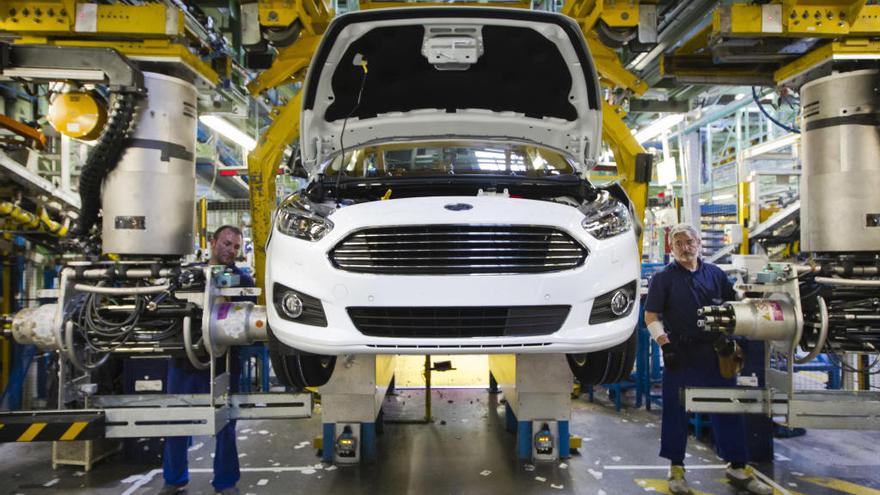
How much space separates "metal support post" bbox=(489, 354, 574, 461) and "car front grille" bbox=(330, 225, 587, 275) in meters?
1.51

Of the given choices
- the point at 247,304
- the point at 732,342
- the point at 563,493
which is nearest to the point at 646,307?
the point at 732,342

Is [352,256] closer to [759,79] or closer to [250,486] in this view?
[250,486]

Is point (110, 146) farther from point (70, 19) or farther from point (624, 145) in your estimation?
point (624, 145)

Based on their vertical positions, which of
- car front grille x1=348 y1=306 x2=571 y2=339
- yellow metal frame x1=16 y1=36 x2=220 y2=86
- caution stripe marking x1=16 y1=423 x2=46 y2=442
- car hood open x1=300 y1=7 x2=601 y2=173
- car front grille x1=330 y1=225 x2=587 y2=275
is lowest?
caution stripe marking x1=16 y1=423 x2=46 y2=442

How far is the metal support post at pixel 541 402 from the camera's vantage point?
12.1ft

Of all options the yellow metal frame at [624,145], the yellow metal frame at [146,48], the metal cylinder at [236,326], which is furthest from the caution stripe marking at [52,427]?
the yellow metal frame at [624,145]

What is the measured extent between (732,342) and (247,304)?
Answer: 9.89ft

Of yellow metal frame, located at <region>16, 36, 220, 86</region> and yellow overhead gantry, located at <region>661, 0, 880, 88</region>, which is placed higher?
yellow overhead gantry, located at <region>661, 0, 880, 88</region>

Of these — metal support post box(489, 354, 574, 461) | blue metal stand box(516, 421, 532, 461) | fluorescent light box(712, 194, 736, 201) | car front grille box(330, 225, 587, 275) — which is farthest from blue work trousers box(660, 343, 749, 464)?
fluorescent light box(712, 194, 736, 201)

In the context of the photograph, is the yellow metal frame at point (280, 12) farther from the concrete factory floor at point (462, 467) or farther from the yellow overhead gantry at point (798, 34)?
the concrete factory floor at point (462, 467)

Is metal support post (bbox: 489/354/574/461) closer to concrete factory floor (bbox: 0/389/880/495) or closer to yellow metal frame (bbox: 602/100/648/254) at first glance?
concrete factory floor (bbox: 0/389/880/495)

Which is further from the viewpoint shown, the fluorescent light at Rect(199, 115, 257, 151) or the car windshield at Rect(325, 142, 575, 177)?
the fluorescent light at Rect(199, 115, 257, 151)

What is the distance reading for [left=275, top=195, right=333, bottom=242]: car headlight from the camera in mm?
2254

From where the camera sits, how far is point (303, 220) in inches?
91.6
